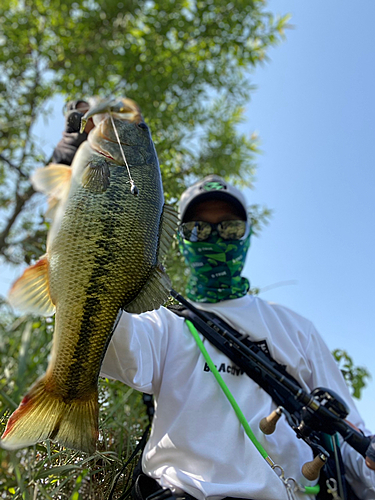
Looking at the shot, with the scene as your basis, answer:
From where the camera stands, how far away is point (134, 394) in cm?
263

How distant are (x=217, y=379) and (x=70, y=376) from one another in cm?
95

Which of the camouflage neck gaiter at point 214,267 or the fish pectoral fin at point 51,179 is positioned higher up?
the fish pectoral fin at point 51,179

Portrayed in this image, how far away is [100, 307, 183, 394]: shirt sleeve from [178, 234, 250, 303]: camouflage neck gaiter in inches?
16.4

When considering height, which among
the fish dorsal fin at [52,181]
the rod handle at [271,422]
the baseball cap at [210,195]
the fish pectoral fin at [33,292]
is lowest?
the rod handle at [271,422]

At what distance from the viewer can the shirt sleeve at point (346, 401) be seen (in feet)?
6.48

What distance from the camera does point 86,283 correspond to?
1047mm

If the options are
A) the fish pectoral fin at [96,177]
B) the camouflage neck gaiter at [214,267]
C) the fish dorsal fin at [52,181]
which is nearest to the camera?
the fish pectoral fin at [96,177]

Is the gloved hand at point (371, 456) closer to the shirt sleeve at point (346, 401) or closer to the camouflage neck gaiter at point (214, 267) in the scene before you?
the shirt sleeve at point (346, 401)

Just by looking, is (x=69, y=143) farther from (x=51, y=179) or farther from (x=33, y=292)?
(x=33, y=292)

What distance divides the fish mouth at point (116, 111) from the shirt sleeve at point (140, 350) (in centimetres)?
72

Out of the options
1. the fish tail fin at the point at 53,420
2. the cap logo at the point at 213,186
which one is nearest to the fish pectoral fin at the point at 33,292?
the fish tail fin at the point at 53,420

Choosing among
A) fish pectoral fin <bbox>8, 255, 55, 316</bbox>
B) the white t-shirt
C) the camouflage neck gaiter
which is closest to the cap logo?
the camouflage neck gaiter

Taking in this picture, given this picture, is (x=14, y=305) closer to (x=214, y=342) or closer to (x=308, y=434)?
(x=214, y=342)

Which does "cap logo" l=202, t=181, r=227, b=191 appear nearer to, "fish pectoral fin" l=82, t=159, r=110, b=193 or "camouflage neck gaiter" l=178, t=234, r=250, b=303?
"camouflage neck gaiter" l=178, t=234, r=250, b=303
